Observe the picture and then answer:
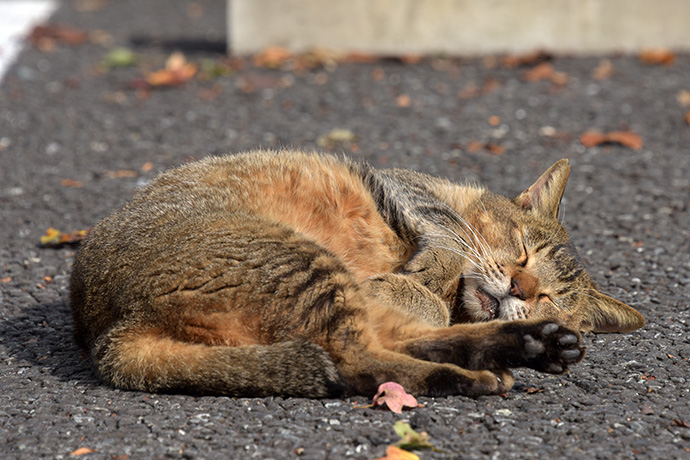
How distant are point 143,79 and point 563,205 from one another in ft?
18.4

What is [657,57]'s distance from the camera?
977cm

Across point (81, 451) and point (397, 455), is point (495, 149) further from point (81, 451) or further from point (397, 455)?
point (81, 451)

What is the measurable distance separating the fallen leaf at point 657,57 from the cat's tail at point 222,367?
798 centimetres

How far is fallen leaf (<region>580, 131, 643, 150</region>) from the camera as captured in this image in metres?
7.54

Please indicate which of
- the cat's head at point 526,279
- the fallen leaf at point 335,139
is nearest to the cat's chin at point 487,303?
the cat's head at point 526,279

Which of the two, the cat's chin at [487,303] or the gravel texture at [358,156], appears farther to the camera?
the cat's chin at [487,303]

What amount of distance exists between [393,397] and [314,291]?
1.85 feet

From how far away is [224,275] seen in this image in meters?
3.42

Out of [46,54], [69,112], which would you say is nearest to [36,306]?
[69,112]

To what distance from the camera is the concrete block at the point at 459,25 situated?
386 inches

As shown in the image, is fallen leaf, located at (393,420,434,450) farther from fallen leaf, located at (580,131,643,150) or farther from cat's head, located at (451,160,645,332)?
fallen leaf, located at (580,131,643,150)

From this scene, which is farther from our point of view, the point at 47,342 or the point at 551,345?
the point at 47,342

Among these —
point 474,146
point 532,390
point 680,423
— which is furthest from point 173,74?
point 680,423

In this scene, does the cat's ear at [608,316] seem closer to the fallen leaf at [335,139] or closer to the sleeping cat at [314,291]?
the sleeping cat at [314,291]
